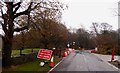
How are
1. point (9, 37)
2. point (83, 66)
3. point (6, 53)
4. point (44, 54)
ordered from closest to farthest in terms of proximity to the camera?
point (9, 37), point (6, 53), point (44, 54), point (83, 66)

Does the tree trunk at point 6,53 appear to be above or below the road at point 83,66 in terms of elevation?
above

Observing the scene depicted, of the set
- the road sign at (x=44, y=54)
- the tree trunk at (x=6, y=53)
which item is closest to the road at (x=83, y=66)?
the road sign at (x=44, y=54)

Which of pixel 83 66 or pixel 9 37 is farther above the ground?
pixel 9 37

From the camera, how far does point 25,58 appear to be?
107 ft

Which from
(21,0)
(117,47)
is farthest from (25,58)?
(117,47)

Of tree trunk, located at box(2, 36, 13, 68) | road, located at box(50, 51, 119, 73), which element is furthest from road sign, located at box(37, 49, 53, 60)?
tree trunk, located at box(2, 36, 13, 68)

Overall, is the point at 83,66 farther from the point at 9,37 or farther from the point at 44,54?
the point at 9,37

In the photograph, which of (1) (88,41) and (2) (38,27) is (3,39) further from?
(1) (88,41)

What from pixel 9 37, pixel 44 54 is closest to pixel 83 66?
pixel 44 54

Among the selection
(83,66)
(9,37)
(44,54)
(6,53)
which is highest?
(9,37)

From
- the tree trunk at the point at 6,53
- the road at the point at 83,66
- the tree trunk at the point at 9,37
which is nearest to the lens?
the tree trunk at the point at 9,37

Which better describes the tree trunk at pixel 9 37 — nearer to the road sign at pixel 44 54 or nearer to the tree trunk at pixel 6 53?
the tree trunk at pixel 6 53

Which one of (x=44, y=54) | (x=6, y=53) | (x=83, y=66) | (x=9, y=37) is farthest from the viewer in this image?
(x=83, y=66)

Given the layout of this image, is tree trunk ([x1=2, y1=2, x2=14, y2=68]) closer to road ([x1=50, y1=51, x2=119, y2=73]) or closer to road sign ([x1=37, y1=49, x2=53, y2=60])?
road sign ([x1=37, y1=49, x2=53, y2=60])
